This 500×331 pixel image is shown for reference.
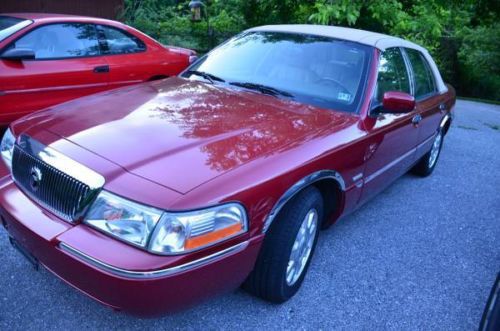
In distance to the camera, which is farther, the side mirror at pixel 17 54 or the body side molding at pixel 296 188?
the side mirror at pixel 17 54

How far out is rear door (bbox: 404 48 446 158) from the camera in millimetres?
4070

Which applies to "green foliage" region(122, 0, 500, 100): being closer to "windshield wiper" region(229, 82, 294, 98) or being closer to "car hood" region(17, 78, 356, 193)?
"windshield wiper" region(229, 82, 294, 98)

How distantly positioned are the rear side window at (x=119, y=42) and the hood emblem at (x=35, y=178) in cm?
353

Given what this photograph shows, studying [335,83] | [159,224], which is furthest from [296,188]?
[335,83]

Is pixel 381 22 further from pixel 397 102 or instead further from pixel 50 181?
pixel 50 181

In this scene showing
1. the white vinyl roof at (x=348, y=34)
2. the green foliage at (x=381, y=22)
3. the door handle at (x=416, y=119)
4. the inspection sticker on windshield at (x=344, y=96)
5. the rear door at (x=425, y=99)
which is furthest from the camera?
the green foliage at (x=381, y=22)

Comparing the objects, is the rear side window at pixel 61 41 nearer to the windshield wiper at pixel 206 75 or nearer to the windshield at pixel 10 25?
the windshield at pixel 10 25

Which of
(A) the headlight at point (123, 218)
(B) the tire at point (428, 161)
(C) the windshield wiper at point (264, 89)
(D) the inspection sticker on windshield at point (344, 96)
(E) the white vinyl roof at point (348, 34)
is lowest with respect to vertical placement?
(B) the tire at point (428, 161)

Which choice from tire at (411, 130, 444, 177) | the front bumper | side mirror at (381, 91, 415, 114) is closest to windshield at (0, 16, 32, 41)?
the front bumper

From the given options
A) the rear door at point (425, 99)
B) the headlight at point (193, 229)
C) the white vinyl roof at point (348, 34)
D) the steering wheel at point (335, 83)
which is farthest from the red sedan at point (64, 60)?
the headlight at point (193, 229)

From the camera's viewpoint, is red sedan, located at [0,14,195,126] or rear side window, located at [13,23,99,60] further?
rear side window, located at [13,23,99,60]

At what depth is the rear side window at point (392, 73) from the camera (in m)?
3.34

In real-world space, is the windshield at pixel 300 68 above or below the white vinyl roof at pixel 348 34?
below

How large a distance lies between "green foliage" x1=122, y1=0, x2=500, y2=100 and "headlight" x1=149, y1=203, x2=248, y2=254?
5497 mm
